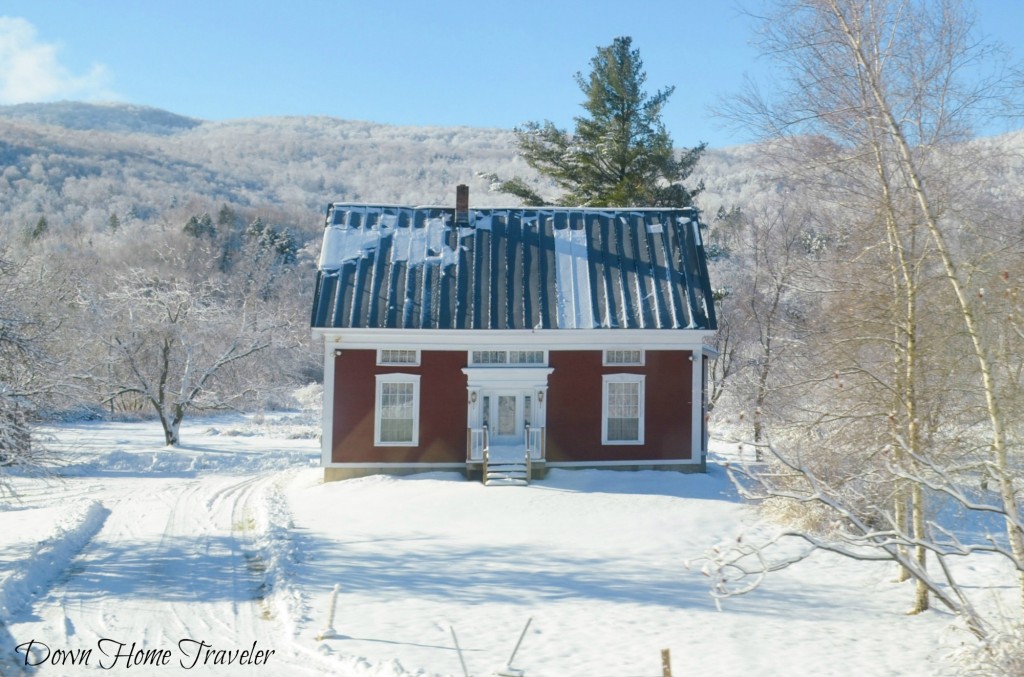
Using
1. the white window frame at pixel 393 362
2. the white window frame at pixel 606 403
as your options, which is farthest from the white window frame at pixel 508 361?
the white window frame at pixel 606 403

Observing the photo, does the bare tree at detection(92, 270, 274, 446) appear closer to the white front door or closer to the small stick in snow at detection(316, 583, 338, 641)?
the white front door

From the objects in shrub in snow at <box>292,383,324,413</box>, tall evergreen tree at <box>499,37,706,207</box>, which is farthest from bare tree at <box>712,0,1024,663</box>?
shrub in snow at <box>292,383,324,413</box>

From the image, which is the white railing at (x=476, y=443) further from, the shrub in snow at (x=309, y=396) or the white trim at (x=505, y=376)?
the shrub in snow at (x=309, y=396)

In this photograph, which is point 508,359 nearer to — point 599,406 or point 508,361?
point 508,361

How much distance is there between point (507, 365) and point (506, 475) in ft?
9.33

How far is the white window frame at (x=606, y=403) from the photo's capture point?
864 inches

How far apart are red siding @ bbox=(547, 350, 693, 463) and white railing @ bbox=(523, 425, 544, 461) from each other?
1.41 ft

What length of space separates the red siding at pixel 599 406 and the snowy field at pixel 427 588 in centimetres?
80

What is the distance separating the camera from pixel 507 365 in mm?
21719

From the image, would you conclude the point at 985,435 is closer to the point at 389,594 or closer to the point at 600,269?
the point at 389,594

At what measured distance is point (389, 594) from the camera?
12.3 m

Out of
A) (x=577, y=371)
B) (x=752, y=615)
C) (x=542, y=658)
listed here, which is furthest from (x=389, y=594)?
(x=577, y=371)

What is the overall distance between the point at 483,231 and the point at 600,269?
3.56 m

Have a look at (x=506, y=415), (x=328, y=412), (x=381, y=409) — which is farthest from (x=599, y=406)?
(x=328, y=412)
